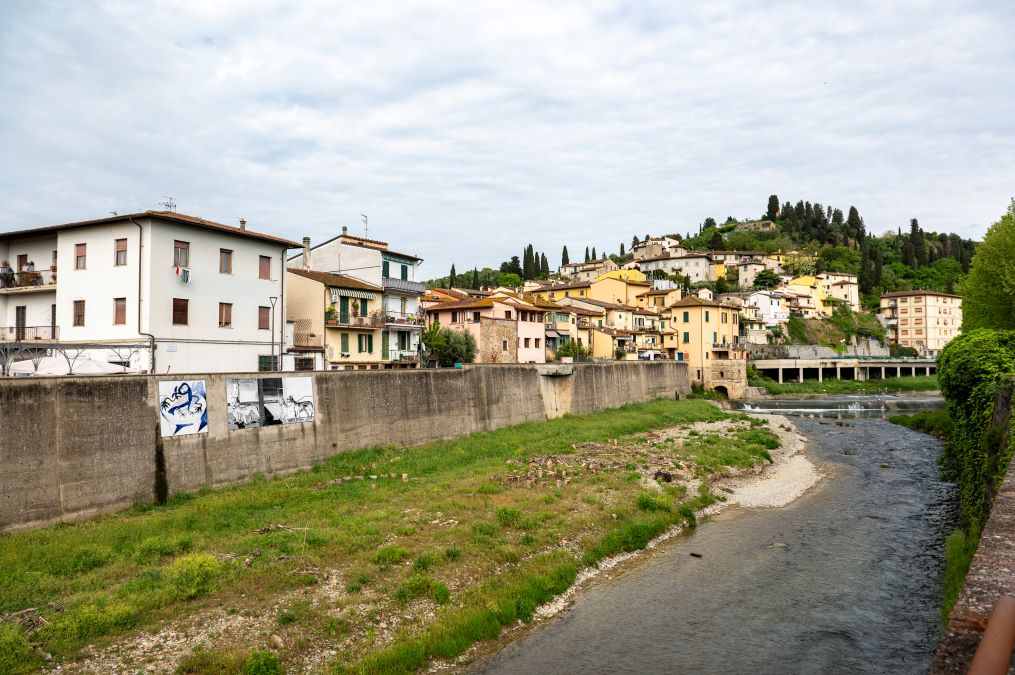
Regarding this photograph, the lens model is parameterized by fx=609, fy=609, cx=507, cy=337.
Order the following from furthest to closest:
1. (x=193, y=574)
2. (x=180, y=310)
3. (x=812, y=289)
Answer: (x=812, y=289) → (x=180, y=310) → (x=193, y=574)

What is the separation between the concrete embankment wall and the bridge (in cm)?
6891

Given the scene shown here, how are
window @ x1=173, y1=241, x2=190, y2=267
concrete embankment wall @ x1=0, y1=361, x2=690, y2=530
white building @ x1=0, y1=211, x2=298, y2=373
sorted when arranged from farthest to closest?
1. window @ x1=173, y1=241, x2=190, y2=267
2. white building @ x1=0, y1=211, x2=298, y2=373
3. concrete embankment wall @ x1=0, y1=361, x2=690, y2=530

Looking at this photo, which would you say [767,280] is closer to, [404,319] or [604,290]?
[604,290]

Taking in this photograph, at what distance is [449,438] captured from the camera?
109ft

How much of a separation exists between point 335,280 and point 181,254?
41.6ft

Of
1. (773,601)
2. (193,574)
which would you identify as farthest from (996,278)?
(193,574)

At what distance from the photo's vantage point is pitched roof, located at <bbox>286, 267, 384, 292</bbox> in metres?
40.2

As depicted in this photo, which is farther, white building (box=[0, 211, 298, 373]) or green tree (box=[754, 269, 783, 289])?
green tree (box=[754, 269, 783, 289])

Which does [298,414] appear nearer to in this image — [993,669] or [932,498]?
[993,669]

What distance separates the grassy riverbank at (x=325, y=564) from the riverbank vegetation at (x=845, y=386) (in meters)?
62.4

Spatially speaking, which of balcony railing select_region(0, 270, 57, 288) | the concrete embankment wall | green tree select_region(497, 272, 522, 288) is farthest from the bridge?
balcony railing select_region(0, 270, 57, 288)

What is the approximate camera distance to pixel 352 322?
4153 cm

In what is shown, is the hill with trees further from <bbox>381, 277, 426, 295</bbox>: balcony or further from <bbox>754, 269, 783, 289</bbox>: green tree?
<bbox>381, 277, 426, 295</bbox>: balcony

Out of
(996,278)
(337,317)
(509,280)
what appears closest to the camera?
(337,317)
